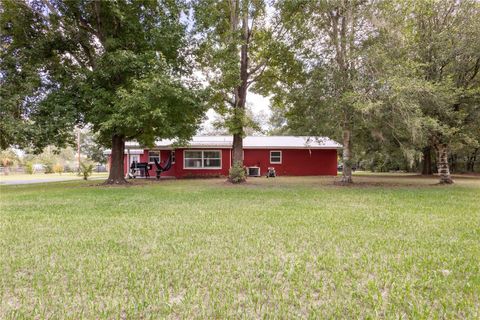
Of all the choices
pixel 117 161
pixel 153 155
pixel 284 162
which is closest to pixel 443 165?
pixel 284 162

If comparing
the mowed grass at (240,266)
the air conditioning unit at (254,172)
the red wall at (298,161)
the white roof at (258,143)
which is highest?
the white roof at (258,143)

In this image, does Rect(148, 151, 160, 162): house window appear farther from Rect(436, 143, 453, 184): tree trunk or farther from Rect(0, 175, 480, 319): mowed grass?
Rect(436, 143, 453, 184): tree trunk

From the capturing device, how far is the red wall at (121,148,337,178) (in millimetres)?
22359

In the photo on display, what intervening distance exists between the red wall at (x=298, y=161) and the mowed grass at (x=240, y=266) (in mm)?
16776

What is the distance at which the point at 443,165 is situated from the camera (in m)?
15.8

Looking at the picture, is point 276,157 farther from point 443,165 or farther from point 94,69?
point 94,69

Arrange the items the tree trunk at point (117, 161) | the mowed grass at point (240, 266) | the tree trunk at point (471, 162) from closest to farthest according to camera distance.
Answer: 1. the mowed grass at point (240, 266)
2. the tree trunk at point (117, 161)
3. the tree trunk at point (471, 162)

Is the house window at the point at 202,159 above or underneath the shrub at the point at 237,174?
above

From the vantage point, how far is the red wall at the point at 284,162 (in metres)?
22.4

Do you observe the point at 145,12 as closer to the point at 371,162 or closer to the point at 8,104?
the point at 8,104

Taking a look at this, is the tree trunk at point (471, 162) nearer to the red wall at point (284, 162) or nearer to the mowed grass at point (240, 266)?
the red wall at point (284, 162)

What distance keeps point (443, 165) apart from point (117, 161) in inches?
679

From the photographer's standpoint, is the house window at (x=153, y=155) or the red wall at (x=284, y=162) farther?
the house window at (x=153, y=155)

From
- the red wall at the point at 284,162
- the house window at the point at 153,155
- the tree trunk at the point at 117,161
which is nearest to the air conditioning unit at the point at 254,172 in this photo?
the red wall at the point at 284,162
